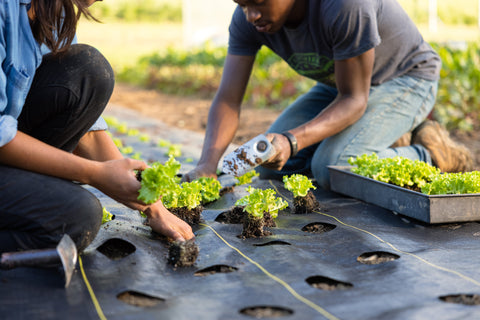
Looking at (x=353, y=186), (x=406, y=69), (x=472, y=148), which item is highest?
(x=406, y=69)

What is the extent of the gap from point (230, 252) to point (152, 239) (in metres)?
0.38

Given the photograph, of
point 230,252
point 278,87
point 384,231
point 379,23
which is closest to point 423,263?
point 384,231

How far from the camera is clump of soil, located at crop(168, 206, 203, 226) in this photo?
8.64 ft

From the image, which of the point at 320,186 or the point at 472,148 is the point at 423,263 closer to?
the point at 320,186

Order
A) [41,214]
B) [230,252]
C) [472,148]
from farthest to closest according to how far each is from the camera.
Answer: [472,148] < [230,252] < [41,214]

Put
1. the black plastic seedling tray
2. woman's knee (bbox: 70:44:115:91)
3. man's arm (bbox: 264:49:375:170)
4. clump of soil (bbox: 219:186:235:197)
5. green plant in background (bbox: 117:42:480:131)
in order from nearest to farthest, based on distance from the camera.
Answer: woman's knee (bbox: 70:44:115:91)
the black plastic seedling tray
man's arm (bbox: 264:49:375:170)
clump of soil (bbox: 219:186:235:197)
green plant in background (bbox: 117:42:480:131)

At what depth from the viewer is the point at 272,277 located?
1.98m

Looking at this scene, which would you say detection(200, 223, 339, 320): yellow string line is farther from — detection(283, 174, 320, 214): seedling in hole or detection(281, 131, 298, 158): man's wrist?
detection(281, 131, 298, 158): man's wrist

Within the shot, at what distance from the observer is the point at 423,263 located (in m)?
2.12

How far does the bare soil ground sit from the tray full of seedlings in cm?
170

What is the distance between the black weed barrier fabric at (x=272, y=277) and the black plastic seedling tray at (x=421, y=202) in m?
0.07

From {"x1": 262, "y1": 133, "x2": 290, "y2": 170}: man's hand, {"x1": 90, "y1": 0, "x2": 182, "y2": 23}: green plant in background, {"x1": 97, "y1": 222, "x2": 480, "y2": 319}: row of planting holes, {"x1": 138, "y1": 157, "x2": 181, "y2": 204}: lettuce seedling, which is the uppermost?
{"x1": 90, "y1": 0, "x2": 182, "y2": 23}: green plant in background

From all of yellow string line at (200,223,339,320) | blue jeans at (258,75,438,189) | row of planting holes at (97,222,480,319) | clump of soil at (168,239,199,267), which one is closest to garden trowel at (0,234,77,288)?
row of planting holes at (97,222,480,319)

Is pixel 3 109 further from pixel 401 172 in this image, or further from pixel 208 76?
pixel 208 76
